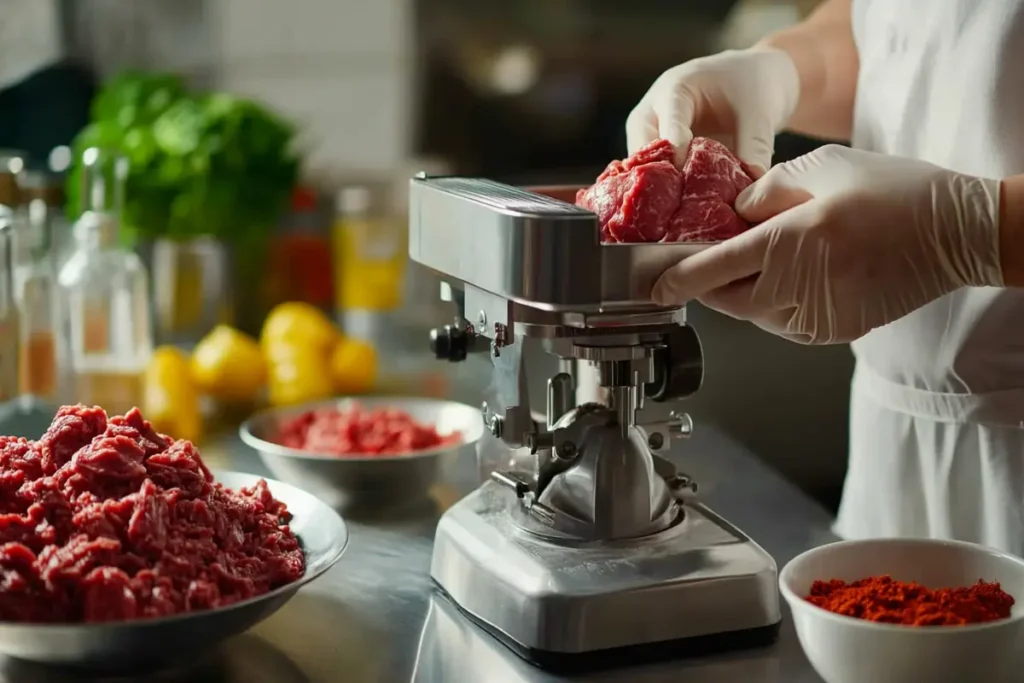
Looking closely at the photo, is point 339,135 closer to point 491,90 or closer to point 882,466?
point 491,90

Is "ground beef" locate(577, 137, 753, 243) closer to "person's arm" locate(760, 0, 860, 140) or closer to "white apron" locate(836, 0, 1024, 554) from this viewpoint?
"white apron" locate(836, 0, 1024, 554)

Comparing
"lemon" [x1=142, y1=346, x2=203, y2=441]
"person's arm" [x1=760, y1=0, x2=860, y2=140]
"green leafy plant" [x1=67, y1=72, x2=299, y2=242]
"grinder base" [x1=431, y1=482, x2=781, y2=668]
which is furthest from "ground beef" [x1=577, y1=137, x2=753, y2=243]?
"green leafy plant" [x1=67, y1=72, x2=299, y2=242]

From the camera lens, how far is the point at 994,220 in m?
1.11

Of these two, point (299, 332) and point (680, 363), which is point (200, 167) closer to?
point (299, 332)

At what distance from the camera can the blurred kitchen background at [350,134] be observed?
229cm

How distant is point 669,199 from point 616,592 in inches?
13.5

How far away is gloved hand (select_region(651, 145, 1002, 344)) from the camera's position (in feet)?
3.52

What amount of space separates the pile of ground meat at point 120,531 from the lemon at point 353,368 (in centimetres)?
91

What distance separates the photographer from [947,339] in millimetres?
1393

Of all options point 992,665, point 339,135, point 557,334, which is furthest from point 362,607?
point 339,135

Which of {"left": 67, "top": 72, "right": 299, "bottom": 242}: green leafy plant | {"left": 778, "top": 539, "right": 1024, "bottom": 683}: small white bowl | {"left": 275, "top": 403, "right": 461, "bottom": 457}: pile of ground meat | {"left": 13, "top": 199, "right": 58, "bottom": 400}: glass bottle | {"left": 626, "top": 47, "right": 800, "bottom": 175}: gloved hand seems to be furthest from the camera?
{"left": 67, "top": 72, "right": 299, "bottom": 242}: green leafy plant

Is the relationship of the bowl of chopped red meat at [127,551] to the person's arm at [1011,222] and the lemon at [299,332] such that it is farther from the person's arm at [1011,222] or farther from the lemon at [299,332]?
the lemon at [299,332]

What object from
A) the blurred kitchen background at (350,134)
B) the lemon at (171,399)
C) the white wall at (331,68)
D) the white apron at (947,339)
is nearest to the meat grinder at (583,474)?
the white apron at (947,339)

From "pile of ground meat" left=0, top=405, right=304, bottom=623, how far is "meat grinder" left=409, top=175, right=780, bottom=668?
21cm
